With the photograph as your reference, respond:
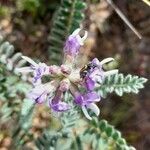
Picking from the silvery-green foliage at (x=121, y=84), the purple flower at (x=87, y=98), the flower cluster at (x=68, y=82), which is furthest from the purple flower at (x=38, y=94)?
the silvery-green foliage at (x=121, y=84)

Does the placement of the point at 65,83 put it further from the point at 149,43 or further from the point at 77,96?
the point at 149,43

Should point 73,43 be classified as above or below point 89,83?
above

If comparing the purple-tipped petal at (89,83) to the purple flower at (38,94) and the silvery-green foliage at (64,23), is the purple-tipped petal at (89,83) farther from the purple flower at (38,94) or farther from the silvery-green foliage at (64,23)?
the silvery-green foliage at (64,23)

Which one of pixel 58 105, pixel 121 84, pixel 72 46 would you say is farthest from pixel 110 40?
pixel 58 105

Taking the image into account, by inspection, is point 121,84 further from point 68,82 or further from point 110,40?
point 110,40

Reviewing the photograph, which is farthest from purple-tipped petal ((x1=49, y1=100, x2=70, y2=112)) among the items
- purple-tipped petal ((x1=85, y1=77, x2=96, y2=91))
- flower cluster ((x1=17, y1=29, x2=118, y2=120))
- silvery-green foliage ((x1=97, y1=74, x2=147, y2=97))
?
silvery-green foliage ((x1=97, y1=74, x2=147, y2=97))
